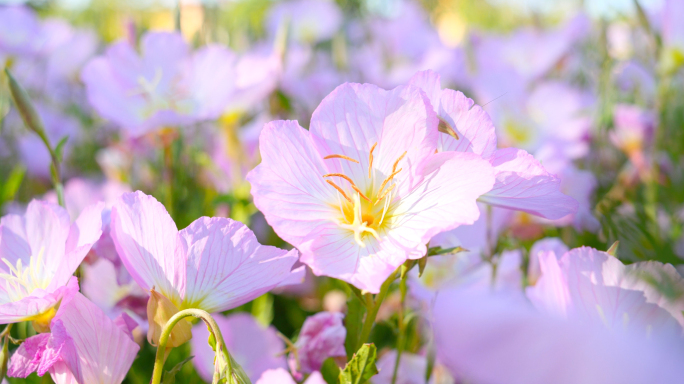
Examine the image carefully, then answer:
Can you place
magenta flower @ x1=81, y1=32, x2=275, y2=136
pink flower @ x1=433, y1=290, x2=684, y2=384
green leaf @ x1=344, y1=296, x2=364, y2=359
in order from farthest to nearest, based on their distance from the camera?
magenta flower @ x1=81, y1=32, x2=275, y2=136 < green leaf @ x1=344, y1=296, x2=364, y2=359 < pink flower @ x1=433, y1=290, x2=684, y2=384

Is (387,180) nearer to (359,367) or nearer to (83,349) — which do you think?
(359,367)

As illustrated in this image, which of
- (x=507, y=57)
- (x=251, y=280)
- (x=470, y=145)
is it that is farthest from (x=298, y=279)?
(x=507, y=57)

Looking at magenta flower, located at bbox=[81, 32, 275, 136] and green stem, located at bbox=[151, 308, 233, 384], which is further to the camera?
magenta flower, located at bbox=[81, 32, 275, 136]

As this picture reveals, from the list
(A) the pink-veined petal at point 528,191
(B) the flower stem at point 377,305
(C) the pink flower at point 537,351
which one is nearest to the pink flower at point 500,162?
(A) the pink-veined petal at point 528,191

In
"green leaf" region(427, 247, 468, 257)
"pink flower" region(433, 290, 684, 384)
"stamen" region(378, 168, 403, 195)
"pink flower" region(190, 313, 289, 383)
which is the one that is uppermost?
"pink flower" region(433, 290, 684, 384)

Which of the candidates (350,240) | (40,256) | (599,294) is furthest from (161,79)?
(599,294)

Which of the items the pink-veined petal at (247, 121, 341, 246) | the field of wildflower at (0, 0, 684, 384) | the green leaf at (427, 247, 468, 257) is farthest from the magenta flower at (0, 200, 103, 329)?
the green leaf at (427, 247, 468, 257)

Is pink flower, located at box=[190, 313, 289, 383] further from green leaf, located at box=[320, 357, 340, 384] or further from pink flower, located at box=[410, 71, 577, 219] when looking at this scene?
pink flower, located at box=[410, 71, 577, 219]
